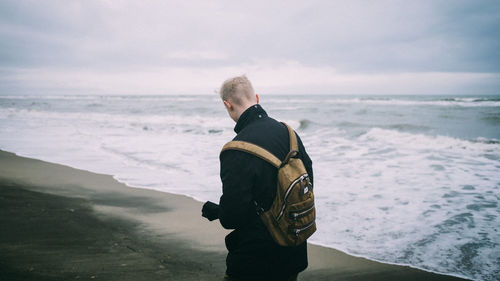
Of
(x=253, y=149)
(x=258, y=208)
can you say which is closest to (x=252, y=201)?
(x=258, y=208)

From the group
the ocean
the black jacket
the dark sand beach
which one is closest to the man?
the black jacket

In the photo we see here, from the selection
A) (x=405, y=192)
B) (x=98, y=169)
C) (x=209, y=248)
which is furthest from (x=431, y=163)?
(x=98, y=169)

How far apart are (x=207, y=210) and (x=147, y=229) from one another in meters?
2.73

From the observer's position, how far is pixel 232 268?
1.93 meters

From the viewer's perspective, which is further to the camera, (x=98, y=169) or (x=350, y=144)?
(x=350, y=144)

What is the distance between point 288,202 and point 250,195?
0.75 ft

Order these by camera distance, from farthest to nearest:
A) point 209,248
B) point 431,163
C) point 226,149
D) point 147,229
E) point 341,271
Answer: point 431,163, point 147,229, point 209,248, point 341,271, point 226,149

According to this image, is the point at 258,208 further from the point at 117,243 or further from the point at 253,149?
the point at 117,243

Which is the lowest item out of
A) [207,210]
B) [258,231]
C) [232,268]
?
[232,268]

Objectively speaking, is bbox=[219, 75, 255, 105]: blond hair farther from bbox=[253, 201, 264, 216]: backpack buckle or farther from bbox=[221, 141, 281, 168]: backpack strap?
bbox=[253, 201, 264, 216]: backpack buckle

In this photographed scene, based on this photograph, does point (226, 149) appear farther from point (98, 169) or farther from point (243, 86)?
point (98, 169)

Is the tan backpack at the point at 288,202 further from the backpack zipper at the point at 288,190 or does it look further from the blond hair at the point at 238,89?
the blond hair at the point at 238,89

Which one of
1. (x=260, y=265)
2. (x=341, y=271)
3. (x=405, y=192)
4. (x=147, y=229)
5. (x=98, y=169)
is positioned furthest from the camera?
(x=98, y=169)

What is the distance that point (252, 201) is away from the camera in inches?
71.4
